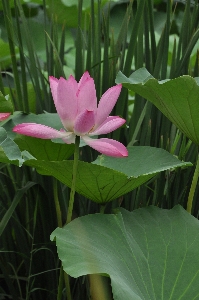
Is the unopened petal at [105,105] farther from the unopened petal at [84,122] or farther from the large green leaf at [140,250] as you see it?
the large green leaf at [140,250]

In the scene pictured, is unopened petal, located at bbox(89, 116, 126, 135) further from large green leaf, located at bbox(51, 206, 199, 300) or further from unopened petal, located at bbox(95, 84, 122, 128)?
large green leaf, located at bbox(51, 206, 199, 300)

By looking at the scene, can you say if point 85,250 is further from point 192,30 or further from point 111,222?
point 192,30

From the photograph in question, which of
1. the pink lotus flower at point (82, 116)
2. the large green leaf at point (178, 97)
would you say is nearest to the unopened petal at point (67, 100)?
the pink lotus flower at point (82, 116)

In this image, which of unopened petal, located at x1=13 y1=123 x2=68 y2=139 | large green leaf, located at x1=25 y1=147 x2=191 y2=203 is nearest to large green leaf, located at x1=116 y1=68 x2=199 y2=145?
large green leaf, located at x1=25 y1=147 x2=191 y2=203

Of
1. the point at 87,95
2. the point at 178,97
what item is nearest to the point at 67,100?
the point at 87,95

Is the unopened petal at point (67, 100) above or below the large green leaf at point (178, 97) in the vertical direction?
above

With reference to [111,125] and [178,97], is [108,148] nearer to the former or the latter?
[111,125]

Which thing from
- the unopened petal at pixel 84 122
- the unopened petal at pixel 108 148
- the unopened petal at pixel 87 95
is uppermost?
the unopened petal at pixel 87 95
